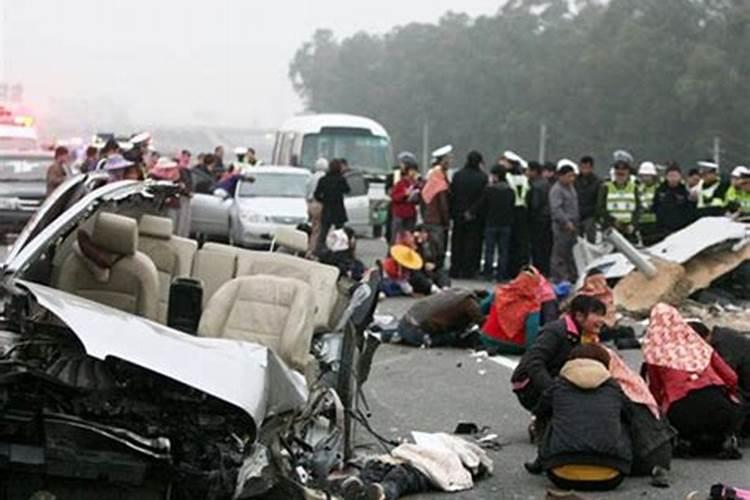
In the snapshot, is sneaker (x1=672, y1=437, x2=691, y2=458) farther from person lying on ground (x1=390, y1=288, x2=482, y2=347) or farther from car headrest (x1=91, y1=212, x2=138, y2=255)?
person lying on ground (x1=390, y1=288, x2=482, y2=347)

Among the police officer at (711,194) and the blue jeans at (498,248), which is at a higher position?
the police officer at (711,194)

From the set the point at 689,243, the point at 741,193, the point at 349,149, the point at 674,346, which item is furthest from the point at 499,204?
the point at 349,149

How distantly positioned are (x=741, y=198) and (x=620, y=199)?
144cm

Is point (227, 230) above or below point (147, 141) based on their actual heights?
below

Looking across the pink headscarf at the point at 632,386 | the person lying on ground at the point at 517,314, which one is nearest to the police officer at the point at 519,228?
the person lying on ground at the point at 517,314

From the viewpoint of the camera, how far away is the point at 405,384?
12.8m

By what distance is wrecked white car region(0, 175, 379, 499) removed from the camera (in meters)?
6.23

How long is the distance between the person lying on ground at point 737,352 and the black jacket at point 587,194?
10.0 metres

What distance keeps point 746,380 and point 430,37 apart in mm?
56020

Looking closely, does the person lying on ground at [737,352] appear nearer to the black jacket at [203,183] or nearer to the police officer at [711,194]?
the police officer at [711,194]

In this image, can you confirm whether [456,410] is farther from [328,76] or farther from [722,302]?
[328,76]

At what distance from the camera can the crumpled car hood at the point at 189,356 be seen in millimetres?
6199

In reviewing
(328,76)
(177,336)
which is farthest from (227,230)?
(328,76)

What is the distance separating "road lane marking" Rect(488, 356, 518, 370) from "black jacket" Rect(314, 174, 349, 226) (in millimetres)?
9204
